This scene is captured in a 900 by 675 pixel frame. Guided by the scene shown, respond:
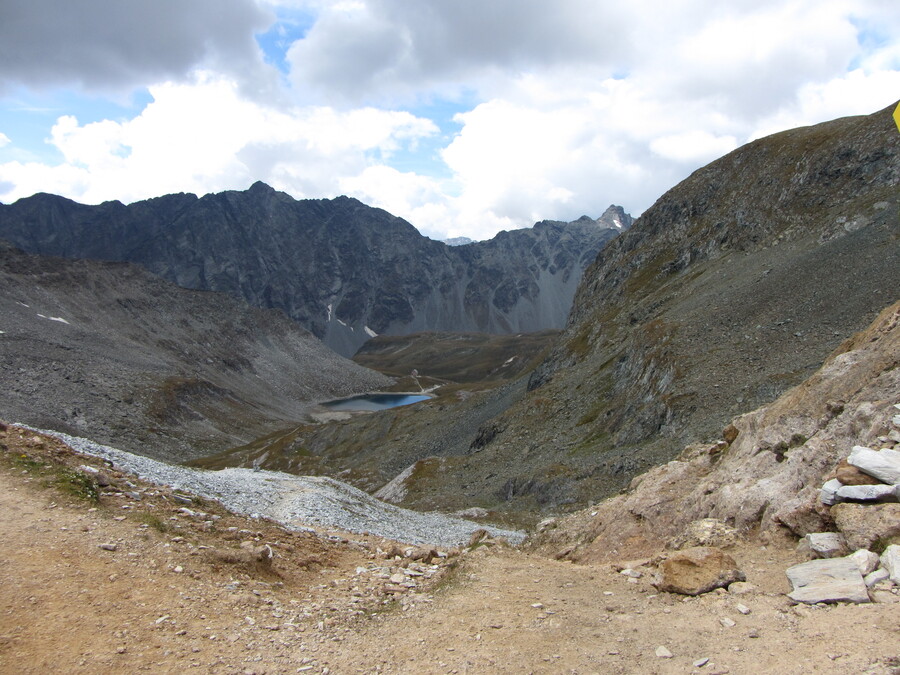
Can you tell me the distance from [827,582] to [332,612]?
1031cm

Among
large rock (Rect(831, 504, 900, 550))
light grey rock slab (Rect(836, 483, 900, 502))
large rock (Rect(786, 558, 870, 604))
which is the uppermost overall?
light grey rock slab (Rect(836, 483, 900, 502))

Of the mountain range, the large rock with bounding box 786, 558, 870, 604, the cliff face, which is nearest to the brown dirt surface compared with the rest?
the large rock with bounding box 786, 558, 870, 604

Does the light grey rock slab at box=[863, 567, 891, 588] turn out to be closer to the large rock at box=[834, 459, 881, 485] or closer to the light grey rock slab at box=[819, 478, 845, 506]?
the light grey rock slab at box=[819, 478, 845, 506]

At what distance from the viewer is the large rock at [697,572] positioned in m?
12.6

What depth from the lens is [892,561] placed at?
34.3ft

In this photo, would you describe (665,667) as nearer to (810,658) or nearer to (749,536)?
(810,658)

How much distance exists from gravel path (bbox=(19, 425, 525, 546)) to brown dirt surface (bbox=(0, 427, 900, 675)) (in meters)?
6.24

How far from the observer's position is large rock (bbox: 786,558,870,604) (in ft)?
34.1

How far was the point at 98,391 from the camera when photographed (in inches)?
5576

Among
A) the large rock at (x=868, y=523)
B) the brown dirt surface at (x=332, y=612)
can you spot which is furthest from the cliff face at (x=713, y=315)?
the brown dirt surface at (x=332, y=612)

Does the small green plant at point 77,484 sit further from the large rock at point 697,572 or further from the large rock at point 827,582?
the large rock at point 827,582

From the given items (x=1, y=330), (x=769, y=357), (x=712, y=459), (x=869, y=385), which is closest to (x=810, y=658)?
(x=869, y=385)

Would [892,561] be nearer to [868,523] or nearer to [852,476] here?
[868,523]

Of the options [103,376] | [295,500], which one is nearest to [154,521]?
[295,500]
